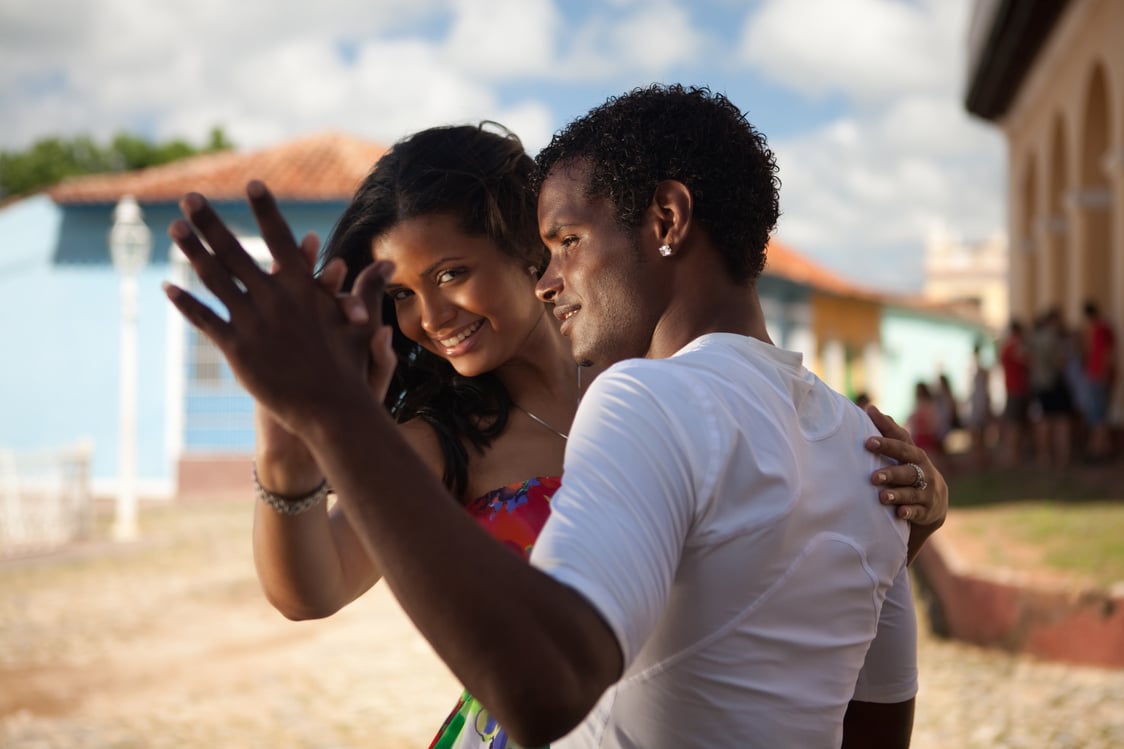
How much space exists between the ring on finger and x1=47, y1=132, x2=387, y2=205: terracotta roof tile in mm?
16655

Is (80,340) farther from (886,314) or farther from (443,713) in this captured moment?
(886,314)

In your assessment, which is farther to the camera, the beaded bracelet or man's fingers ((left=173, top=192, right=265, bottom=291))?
the beaded bracelet

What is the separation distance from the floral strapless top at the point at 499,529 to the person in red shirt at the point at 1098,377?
993cm

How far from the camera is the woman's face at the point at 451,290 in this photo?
7.02 feet

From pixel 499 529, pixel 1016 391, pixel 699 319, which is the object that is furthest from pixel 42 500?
pixel 699 319

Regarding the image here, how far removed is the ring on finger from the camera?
1.39 m

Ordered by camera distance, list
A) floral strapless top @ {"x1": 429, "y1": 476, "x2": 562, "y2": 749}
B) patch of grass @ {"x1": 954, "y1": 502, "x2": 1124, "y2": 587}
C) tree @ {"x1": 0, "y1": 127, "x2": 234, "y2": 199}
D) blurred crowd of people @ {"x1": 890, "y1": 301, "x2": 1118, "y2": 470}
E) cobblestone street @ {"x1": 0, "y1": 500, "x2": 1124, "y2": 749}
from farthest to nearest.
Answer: tree @ {"x1": 0, "y1": 127, "x2": 234, "y2": 199}
blurred crowd of people @ {"x1": 890, "y1": 301, "x2": 1118, "y2": 470}
patch of grass @ {"x1": 954, "y1": 502, "x2": 1124, "y2": 587}
cobblestone street @ {"x1": 0, "y1": 500, "x2": 1124, "y2": 749}
floral strapless top @ {"x1": 429, "y1": 476, "x2": 562, "y2": 749}

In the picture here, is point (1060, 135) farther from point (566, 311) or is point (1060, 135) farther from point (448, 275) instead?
point (566, 311)

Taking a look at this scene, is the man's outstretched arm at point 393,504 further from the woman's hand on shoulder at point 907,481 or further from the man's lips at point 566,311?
the woman's hand on shoulder at point 907,481

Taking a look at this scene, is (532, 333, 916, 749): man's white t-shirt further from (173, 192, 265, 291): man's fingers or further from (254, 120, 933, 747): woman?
(254, 120, 933, 747): woman

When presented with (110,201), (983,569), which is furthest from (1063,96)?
(110,201)

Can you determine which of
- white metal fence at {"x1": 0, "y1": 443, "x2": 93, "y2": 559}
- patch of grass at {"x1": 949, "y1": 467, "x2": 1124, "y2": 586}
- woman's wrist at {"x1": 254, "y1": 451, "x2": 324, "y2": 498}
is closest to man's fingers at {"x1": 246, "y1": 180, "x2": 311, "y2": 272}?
woman's wrist at {"x1": 254, "y1": 451, "x2": 324, "y2": 498}

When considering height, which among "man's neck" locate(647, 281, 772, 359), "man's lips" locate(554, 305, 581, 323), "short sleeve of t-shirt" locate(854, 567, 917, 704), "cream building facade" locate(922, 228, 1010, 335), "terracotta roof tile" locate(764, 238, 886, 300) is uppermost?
"man's neck" locate(647, 281, 772, 359)

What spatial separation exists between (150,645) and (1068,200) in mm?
11223
